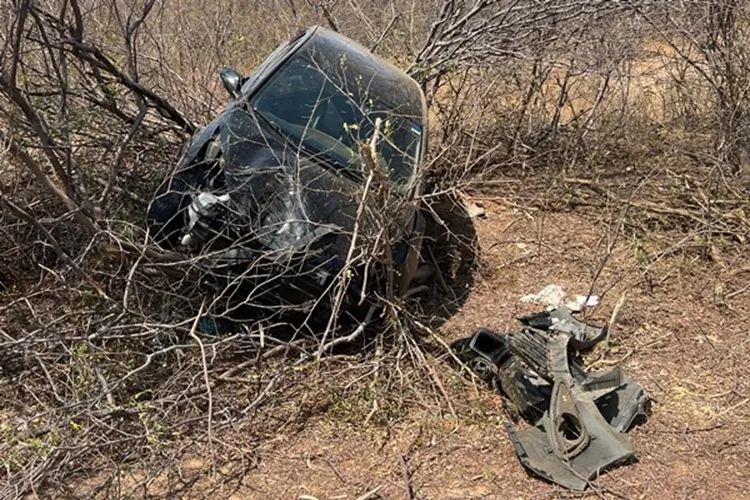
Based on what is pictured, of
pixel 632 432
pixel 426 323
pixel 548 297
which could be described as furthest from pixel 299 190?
pixel 632 432

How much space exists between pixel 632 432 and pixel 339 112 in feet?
8.40

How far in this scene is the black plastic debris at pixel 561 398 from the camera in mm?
3590

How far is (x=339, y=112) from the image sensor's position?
15.6 ft

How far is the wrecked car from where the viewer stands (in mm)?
4086

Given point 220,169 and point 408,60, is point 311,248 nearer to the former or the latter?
point 220,169

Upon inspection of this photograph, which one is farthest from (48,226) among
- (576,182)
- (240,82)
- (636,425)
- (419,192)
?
(576,182)

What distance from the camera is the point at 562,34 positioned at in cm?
665

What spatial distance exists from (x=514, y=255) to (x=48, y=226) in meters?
3.32

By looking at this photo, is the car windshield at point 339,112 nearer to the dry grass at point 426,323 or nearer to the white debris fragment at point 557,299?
the dry grass at point 426,323

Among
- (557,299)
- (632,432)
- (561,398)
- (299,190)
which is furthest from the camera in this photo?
(557,299)

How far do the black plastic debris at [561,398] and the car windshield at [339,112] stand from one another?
48.4 inches

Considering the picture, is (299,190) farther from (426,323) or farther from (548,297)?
(548,297)

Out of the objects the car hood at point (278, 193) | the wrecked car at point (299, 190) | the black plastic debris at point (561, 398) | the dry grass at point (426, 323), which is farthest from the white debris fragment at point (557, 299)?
the car hood at point (278, 193)

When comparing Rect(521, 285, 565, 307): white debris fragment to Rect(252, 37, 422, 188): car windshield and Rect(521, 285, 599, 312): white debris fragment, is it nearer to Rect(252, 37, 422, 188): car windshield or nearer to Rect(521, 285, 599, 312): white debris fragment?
Rect(521, 285, 599, 312): white debris fragment
